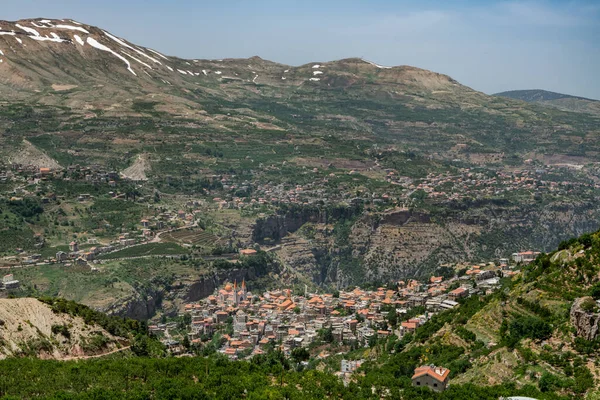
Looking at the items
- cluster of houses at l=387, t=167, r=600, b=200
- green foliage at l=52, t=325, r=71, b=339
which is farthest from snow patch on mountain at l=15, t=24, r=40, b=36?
green foliage at l=52, t=325, r=71, b=339

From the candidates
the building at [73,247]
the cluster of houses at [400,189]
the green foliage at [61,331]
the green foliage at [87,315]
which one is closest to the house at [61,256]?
the building at [73,247]

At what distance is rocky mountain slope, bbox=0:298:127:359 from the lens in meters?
28.9

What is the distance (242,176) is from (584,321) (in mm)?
75675

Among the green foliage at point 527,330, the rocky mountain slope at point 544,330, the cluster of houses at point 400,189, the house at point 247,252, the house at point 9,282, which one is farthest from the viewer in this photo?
the cluster of houses at point 400,189

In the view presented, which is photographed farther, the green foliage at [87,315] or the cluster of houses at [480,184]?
the cluster of houses at [480,184]

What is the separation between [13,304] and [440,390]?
18.5 m

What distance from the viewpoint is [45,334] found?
30250 mm

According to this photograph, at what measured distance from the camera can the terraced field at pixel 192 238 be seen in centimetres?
6981

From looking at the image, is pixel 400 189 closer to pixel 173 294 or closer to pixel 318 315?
pixel 173 294

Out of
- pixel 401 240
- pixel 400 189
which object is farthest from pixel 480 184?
pixel 401 240

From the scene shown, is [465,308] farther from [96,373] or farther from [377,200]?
[377,200]

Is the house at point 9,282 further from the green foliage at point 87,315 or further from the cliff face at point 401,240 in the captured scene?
the cliff face at point 401,240

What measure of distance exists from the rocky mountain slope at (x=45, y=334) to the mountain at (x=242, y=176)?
19.0 meters

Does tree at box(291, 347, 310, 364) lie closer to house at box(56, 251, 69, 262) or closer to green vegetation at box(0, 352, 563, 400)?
green vegetation at box(0, 352, 563, 400)
